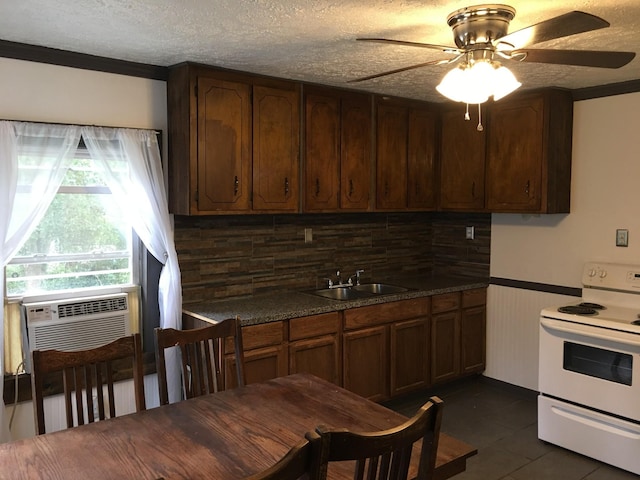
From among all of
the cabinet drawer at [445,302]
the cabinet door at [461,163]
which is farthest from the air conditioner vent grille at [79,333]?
the cabinet door at [461,163]

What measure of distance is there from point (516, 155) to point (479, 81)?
7.02 ft

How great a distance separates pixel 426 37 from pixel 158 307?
6.99 feet

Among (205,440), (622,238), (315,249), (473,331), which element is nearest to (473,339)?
(473,331)

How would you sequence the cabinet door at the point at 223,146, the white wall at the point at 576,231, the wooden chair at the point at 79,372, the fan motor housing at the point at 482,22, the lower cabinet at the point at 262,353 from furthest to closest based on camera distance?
the white wall at the point at 576,231
the cabinet door at the point at 223,146
the lower cabinet at the point at 262,353
the fan motor housing at the point at 482,22
the wooden chair at the point at 79,372

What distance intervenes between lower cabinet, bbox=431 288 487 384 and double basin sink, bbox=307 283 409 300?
35cm

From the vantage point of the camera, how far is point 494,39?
2137mm

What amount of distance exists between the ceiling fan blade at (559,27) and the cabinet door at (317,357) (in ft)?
6.74

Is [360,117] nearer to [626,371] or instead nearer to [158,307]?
[158,307]

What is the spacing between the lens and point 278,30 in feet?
8.13

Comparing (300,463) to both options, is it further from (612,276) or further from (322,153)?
(612,276)

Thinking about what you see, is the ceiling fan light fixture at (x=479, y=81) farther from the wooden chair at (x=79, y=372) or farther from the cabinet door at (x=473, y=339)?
the cabinet door at (x=473, y=339)

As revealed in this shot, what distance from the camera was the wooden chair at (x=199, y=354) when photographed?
2242 millimetres

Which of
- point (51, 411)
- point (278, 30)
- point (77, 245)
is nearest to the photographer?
point (278, 30)

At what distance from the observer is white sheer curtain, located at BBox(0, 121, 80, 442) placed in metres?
2.72
